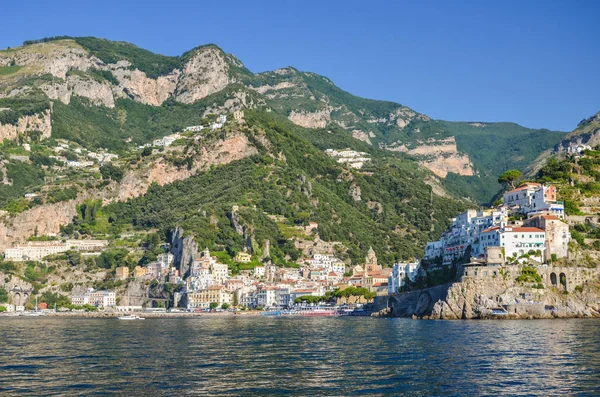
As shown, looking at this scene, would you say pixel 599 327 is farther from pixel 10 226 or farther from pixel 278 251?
pixel 10 226

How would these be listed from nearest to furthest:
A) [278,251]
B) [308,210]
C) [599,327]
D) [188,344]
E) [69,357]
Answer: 1. [69,357]
2. [188,344]
3. [599,327]
4. [278,251]
5. [308,210]

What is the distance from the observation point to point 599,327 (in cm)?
7194

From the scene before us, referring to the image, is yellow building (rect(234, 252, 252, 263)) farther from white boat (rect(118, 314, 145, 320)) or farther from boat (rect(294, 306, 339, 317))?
white boat (rect(118, 314, 145, 320))

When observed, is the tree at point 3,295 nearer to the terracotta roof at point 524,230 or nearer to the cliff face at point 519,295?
the cliff face at point 519,295

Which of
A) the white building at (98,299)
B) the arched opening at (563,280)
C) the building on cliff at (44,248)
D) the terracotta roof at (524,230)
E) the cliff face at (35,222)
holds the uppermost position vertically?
the cliff face at (35,222)

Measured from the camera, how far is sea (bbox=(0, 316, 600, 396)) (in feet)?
130

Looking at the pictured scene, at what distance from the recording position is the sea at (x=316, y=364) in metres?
39.6

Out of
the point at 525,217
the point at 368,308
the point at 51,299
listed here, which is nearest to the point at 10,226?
the point at 51,299

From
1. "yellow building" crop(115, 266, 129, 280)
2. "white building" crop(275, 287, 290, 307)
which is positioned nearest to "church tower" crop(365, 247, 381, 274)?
"white building" crop(275, 287, 290, 307)

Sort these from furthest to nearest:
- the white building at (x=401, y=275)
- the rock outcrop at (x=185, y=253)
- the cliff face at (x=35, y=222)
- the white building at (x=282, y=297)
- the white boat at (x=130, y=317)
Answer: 1. the cliff face at (x=35, y=222)
2. the rock outcrop at (x=185, y=253)
3. the white building at (x=282, y=297)
4. the white boat at (x=130, y=317)
5. the white building at (x=401, y=275)

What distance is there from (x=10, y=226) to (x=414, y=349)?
144131 mm

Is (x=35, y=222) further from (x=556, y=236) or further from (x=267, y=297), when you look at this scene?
(x=556, y=236)

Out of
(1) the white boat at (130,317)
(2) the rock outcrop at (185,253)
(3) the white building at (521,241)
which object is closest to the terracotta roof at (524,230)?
(3) the white building at (521,241)

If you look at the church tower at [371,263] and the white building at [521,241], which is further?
the church tower at [371,263]
